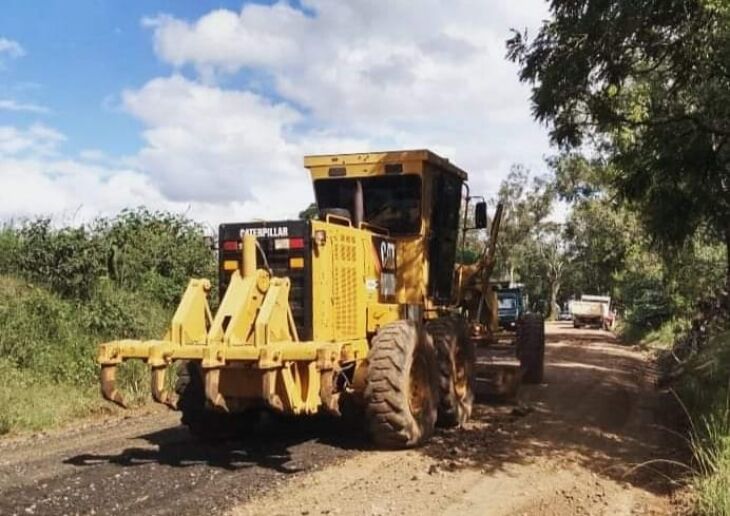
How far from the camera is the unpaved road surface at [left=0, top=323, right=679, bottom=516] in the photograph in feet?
20.7

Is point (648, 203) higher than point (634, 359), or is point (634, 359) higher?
point (648, 203)

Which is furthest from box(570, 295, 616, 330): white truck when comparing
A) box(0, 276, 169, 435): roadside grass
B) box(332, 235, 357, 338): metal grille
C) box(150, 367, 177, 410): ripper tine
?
box(150, 367, 177, 410): ripper tine

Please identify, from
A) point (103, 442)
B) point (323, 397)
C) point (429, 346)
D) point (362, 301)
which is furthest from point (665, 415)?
point (103, 442)

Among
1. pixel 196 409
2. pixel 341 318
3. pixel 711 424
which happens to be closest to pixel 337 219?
pixel 341 318

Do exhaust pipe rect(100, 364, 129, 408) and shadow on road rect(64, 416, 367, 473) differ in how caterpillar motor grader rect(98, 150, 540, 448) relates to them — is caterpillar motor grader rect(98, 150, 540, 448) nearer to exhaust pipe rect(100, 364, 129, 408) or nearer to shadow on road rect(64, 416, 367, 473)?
exhaust pipe rect(100, 364, 129, 408)

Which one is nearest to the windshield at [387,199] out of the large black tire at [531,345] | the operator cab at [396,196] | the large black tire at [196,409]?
the operator cab at [396,196]

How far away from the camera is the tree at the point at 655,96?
28.1 ft

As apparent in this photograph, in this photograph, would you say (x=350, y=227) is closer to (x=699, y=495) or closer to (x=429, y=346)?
(x=429, y=346)

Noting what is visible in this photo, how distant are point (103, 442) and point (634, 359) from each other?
15.8 metres

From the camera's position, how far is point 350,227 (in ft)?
29.0

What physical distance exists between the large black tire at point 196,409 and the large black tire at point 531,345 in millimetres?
6275

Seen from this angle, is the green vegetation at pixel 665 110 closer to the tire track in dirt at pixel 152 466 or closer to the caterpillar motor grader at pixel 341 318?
the caterpillar motor grader at pixel 341 318

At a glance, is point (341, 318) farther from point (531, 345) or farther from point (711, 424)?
point (531, 345)

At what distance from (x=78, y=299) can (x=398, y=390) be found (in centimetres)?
738
